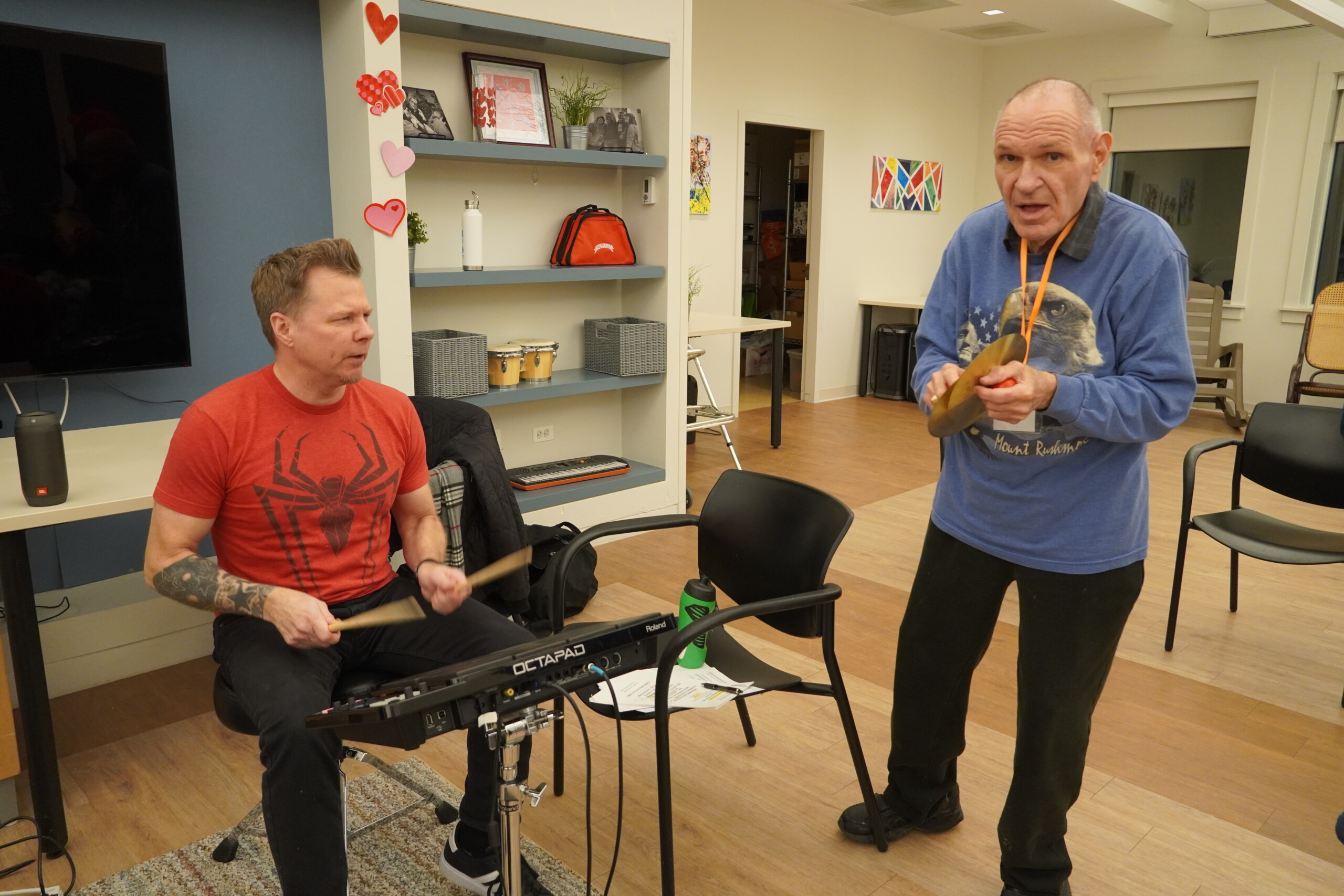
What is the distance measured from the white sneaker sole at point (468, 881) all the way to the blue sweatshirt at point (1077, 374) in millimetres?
1144

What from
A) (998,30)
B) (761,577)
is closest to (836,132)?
(998,30)

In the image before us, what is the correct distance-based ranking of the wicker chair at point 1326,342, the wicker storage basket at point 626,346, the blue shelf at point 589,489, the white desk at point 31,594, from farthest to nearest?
1. the wicker chair at point 1326,342
2. the wicker storage basket at point 626,346
3. the blue shelf at point 589,489
4. the white desk at point 31,594

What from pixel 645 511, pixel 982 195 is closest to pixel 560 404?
pixel 645 511

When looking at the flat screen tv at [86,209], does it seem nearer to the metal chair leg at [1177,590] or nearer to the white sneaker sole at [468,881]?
the white sneaker sole at [468,881]

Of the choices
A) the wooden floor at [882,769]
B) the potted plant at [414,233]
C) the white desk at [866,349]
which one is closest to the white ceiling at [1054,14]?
the white desk at [866,349]

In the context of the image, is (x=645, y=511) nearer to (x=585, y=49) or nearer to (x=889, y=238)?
(x=585, y=49)

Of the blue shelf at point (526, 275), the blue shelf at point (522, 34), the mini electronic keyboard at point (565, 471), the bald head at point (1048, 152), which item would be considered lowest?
the mini electronic keyboard at point (565, 471)

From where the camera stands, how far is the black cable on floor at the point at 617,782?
140cm

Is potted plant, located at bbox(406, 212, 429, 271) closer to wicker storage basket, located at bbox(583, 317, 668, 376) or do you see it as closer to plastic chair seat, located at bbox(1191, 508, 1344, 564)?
wicker storage basket, located at bbox(583, 317, 668, 376)

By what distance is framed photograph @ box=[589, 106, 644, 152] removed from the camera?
3.88 m

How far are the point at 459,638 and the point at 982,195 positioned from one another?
26.5 feet

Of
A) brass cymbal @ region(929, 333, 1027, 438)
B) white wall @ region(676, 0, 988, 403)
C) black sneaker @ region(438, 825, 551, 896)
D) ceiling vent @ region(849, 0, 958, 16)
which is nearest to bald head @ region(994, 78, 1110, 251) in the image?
brass cymbal @ region(929, 333, 1027, 438)

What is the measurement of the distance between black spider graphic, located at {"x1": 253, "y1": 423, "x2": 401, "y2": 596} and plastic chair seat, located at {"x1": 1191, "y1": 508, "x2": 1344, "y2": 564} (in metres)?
2.42

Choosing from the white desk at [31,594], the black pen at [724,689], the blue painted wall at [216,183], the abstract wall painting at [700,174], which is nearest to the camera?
the black pen at [724,689]
